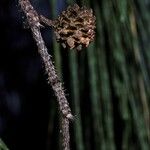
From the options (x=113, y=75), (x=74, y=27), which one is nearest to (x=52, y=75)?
(x=74, y=27)

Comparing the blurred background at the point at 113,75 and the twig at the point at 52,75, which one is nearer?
the twig at the point at 52,75

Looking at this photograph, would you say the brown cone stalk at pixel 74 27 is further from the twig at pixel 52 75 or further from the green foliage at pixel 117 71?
the green foliage at pixel 117 71

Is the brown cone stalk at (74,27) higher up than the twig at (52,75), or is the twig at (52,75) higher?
the brown cone stalk at (74,27)

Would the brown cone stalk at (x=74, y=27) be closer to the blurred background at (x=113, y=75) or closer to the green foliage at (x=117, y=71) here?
the blurred background at (x=113, y=75)

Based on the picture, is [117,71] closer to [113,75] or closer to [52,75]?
[113,75]

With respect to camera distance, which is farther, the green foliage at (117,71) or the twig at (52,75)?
the green foliage at (117,71)

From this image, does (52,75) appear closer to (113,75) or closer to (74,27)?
(74,27)

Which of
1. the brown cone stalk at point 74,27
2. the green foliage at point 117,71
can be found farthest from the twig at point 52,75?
the green foliage at point 117,71

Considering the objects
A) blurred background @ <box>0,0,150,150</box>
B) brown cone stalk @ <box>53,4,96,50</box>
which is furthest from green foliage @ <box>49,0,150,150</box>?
brown cone stalk @ <box>53,4,96,50</box>

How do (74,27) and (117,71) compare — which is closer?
(74,27)

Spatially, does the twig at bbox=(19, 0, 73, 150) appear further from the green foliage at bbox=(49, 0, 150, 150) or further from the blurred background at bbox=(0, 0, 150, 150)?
the green foliage at bbox=(49, 0, 150, 150)
